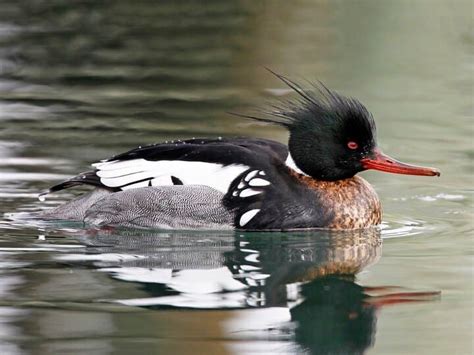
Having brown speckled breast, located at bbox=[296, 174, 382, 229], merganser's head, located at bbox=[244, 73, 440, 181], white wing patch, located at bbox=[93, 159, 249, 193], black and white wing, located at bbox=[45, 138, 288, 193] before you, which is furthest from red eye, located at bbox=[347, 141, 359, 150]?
white wing patch, located at bbox=[93, 159, 249, 193]

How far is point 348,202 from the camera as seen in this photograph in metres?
9.21

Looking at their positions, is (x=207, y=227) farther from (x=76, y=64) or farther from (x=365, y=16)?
(x=365, y=16)

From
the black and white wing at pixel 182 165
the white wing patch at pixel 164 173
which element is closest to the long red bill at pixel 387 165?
the black and white wing at pixel 182 165

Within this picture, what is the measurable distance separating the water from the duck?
0.46 feet

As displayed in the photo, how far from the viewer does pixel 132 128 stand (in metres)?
12.5

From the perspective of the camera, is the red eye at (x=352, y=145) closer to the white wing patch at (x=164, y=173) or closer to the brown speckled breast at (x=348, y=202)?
the brown speckled breast at (x=348, y=202)

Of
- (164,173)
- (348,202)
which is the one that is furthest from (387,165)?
(164,173)

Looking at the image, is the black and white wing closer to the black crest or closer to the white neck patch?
the white neck patch

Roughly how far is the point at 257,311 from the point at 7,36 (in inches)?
435

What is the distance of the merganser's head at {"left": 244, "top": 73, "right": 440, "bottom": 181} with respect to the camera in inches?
356

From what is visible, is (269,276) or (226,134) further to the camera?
(226,134)

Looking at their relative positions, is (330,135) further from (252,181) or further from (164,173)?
(164,173)

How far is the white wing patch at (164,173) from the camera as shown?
355 inches

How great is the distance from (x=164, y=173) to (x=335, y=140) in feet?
4.06
